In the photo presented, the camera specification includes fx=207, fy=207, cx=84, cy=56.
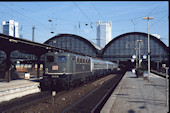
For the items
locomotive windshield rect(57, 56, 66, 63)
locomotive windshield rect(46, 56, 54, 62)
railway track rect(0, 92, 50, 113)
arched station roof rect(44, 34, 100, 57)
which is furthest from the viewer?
arched station roof rect(44, 34, 100, 57)

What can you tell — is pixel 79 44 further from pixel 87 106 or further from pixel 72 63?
pixel 87 106

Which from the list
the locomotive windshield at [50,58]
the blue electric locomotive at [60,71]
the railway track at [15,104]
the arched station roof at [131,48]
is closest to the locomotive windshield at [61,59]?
the blue electric locomotive at [60,71]

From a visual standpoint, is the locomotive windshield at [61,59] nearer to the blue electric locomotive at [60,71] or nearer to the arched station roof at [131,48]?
the blue electric locomotive at [60,71]

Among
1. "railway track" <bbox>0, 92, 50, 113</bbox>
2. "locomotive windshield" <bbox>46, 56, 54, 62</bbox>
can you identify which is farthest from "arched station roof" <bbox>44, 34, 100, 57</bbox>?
"railway track" <bbox>0, 92, 50, 113</bbox>

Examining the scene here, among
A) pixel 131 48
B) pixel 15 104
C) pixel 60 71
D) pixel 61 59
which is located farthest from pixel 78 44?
pixel 15 104

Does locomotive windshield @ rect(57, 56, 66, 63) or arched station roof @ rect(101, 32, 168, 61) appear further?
arched station roof @ rect(101, 32, 168, 61)

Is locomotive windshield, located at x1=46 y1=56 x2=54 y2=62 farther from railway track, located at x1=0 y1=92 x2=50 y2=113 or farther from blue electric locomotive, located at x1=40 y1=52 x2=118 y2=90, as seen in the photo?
railway track, located at x1=0 y1=92 x2=50 y2=113

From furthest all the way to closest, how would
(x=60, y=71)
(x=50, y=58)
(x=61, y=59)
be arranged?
(x=50, y=58)
(x=61, y=59)
(x=60, y=71)

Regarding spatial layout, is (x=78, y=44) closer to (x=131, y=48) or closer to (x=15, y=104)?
(x=131, y=48)

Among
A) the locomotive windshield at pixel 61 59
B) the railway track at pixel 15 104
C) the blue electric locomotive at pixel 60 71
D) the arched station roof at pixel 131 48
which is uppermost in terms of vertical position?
the arched station roof at pixel 131 48

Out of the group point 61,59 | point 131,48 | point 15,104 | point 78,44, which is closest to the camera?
point 15,104

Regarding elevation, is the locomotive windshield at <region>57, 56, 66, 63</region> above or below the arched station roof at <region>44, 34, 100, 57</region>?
below

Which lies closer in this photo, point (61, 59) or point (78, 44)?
point (61, 59)

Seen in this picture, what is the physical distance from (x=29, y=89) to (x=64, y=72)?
342 centimetres
